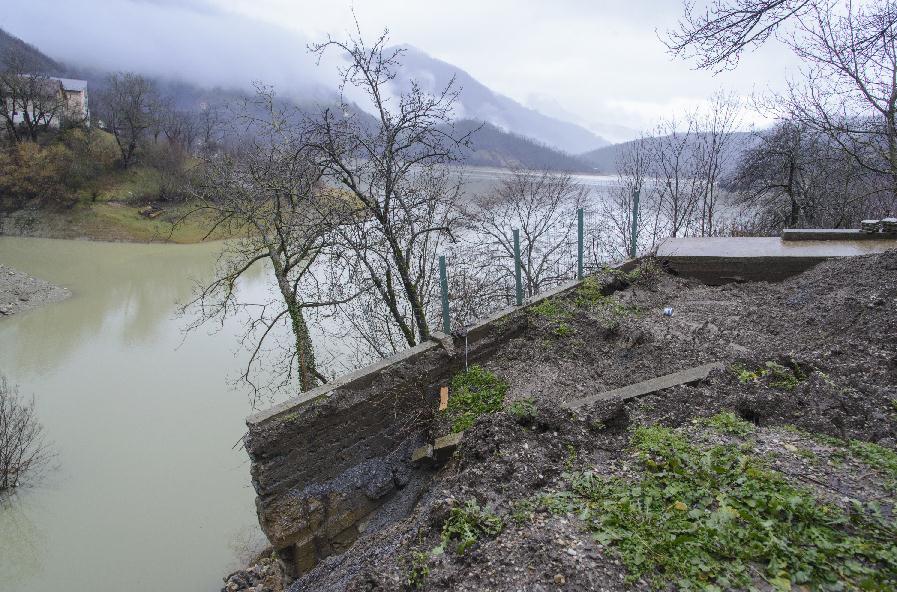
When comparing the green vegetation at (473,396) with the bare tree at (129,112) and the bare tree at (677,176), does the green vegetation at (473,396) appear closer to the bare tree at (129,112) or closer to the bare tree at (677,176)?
the bare tree at (677,176)

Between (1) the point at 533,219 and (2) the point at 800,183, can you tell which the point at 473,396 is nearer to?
(1) the point at 533,219

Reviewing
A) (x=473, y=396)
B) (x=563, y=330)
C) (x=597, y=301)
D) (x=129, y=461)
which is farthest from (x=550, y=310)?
(x=129, y=461)

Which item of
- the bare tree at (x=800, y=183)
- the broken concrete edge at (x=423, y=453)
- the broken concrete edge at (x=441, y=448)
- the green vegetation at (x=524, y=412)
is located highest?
the bare tree at (x=800, y=183)

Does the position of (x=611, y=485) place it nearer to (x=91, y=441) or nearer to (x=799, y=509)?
(x=799, y=509)

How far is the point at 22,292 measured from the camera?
25.4 m

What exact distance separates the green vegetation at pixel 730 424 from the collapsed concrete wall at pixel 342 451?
9.72 feet

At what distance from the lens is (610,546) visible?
114 inches

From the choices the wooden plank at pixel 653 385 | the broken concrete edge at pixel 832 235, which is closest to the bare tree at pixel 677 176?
the broken concrete edge at pixel 832 235

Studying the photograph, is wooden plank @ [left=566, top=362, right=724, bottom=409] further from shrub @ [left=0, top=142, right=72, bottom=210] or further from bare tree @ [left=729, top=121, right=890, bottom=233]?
shrub @ [left=0, top=142, right=72, bottom=210]

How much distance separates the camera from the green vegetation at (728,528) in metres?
2.51

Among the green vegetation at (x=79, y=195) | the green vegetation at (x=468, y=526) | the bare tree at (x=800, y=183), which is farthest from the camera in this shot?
the green vegetation at (x=79, y=195)

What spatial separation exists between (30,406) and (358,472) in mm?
12510

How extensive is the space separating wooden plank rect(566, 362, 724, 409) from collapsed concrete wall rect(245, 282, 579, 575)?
1815 millimetres

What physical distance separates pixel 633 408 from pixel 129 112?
169ft
